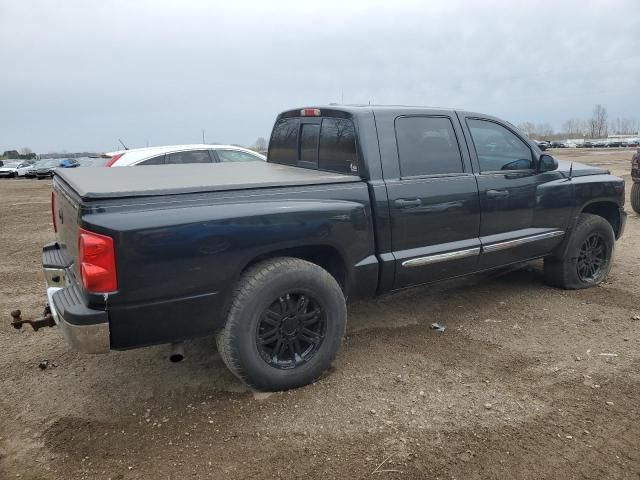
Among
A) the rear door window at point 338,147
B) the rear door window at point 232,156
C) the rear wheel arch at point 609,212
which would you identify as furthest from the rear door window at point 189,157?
the rear wheel arch at point 609,212

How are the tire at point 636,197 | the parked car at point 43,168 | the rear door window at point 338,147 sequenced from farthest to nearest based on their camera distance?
the parked car at point 43,168
the tire at point 636,197
the rear door window at point 338,147

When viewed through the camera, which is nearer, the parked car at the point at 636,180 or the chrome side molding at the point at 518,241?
the chrome side molding at the point at 518,241

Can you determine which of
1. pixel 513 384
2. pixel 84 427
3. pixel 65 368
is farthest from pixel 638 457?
pixel 65 368

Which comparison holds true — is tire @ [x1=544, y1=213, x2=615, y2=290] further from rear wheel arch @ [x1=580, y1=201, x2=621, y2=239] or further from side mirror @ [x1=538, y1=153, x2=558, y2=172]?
side mirror @ [x1=538, y1=153, x2=558, y2=172]

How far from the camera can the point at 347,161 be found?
3.94 m

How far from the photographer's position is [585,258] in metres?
5.35

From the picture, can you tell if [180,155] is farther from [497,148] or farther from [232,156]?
[497,148]

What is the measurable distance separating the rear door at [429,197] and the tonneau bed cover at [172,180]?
43cm

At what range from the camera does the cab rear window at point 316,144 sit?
3.93 meters

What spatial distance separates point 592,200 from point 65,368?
16.4 feet

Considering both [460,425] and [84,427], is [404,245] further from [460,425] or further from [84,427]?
[84,427]

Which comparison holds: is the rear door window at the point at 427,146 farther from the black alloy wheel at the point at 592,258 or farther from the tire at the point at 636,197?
the tire at the point at 636,197

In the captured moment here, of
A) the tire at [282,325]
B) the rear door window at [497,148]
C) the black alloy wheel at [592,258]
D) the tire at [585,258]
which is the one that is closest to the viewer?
A: the tire at [282,325]

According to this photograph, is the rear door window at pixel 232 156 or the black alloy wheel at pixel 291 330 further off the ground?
the rear door window at pixel 232 156
